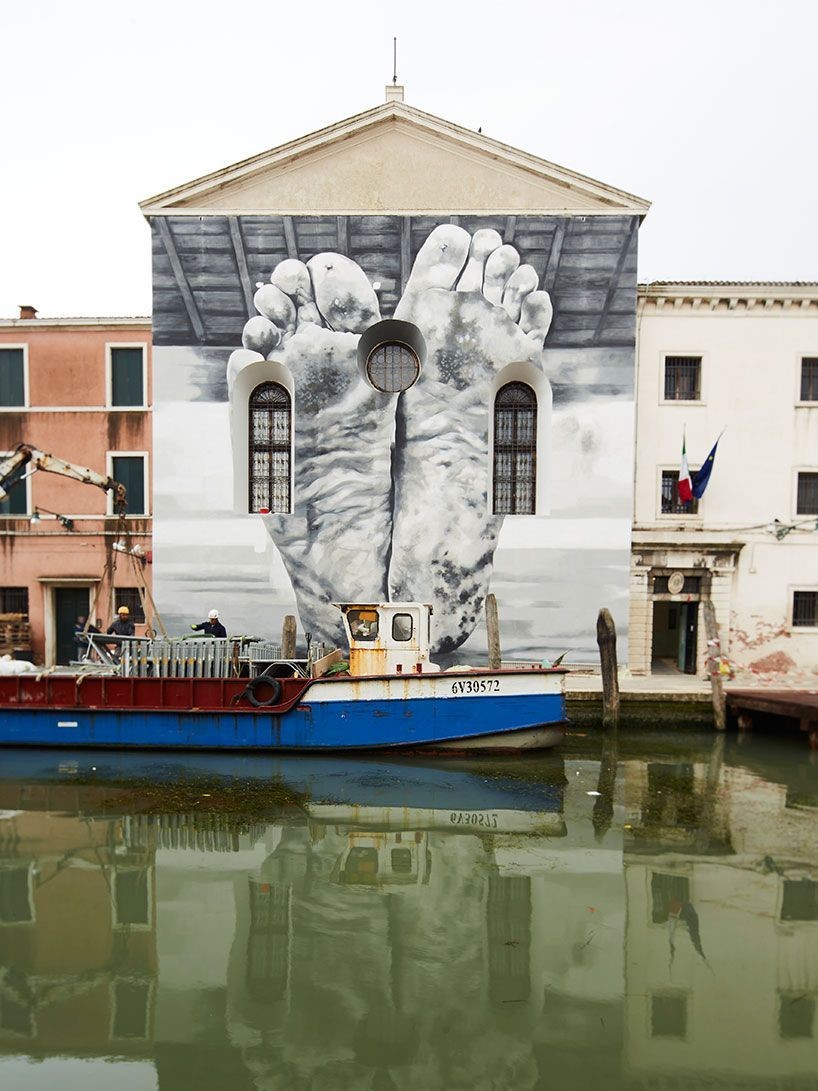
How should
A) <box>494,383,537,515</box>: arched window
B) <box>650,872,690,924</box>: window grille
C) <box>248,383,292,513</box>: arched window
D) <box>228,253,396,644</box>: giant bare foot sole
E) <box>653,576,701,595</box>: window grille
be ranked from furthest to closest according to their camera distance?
<box>248,383,292,513</box>: arched window
<box>494,383,537,515</box>: arched window
<box>653,576,701,595</box>: window grille
<box>228,253,396,644</box>: giant bare foot sole
<box>650,872,690,924</box>: window grille

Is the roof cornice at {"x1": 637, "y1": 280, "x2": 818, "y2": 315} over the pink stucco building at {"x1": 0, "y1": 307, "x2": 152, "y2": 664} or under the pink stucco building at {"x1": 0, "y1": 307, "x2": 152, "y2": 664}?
over

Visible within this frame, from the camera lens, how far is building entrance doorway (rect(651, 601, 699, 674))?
16891 mm

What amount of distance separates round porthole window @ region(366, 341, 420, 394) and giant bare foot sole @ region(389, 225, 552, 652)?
0.79 metres

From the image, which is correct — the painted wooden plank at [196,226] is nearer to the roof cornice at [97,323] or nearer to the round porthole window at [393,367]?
the roof cornice at [97,323]

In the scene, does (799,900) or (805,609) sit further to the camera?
(805,609)

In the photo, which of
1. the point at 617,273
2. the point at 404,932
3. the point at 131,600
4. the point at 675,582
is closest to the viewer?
the point at 404,932

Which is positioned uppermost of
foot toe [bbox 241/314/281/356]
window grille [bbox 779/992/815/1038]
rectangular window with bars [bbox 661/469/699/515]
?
foot toe [bbox 241/314/281/356]

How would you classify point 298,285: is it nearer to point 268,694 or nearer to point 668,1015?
point 268,694

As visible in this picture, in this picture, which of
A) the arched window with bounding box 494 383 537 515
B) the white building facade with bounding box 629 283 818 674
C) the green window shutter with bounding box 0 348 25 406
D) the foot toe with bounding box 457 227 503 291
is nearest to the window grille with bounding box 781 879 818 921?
the white building facade with bounding box 629 283 818 674

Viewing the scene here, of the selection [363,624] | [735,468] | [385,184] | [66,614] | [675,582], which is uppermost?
[385,184]

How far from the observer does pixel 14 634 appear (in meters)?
16.3

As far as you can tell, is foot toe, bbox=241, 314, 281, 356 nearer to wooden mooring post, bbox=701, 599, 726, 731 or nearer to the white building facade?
the white building facade

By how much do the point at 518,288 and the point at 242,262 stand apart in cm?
638

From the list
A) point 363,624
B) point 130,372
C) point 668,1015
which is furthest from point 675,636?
point 130,372
